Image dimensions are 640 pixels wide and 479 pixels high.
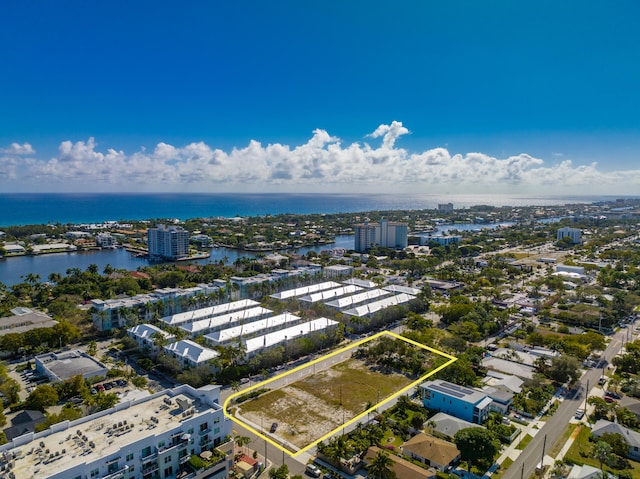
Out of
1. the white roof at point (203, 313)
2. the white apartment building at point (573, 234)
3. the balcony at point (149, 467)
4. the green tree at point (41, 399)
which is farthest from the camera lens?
the white apartment building at point (573, 234)

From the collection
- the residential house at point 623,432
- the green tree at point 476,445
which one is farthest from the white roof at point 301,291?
the residential house at point 623,432

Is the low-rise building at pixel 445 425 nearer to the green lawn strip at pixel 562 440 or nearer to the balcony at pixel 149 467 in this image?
the green lawn strip at pixel 562 440

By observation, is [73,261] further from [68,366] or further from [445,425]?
[445,425]

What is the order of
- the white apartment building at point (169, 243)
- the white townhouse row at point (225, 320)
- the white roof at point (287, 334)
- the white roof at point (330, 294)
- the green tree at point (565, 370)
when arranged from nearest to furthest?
the green tree at point (565, 370) < the white roof at point (287, 334) < the white townhouse row at point (225, 320) < the white roof at point (330, 294) < the white apartment building at point (169, 243)

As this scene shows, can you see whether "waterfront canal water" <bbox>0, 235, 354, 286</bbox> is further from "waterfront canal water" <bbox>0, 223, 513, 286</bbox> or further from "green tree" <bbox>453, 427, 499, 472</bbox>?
"green tree" <bbox>453, 427, 499, 472</bbox>

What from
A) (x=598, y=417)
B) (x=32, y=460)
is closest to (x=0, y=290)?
(x=32, y=460)

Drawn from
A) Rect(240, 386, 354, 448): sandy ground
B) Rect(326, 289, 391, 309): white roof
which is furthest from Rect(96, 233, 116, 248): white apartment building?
Rect(240, 386, 354, 448): sandy ground

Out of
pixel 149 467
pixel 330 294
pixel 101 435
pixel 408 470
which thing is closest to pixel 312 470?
pixel 408 470

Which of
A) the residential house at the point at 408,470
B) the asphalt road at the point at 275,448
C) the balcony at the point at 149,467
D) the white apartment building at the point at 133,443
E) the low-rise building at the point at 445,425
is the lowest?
the asphalt road at the point at 275,448
